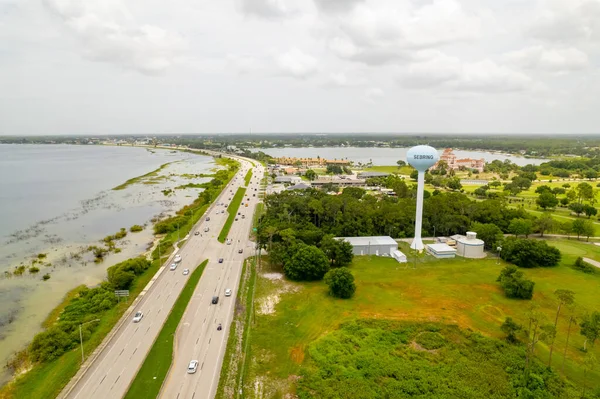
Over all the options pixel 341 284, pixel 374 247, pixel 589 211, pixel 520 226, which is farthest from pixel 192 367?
pixel 589 211

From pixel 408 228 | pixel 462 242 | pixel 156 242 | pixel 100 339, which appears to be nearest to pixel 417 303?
pixel 462 242

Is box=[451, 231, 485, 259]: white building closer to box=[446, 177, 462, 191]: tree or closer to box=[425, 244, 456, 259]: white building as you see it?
box=[425, 244, 456, 259]: white building

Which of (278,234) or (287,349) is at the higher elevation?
(278,234)

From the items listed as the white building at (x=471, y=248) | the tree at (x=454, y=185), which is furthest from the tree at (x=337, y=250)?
the tree at (x=454, y=185)

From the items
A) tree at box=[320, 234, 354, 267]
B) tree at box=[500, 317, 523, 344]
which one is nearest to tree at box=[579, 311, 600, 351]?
tree at box=[500, 317, 523, 344]

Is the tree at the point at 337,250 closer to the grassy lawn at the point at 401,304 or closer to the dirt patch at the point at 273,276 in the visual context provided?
the grassy lawn at the point at 401,304

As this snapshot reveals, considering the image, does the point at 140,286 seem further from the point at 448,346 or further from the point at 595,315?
the point at 595,315
